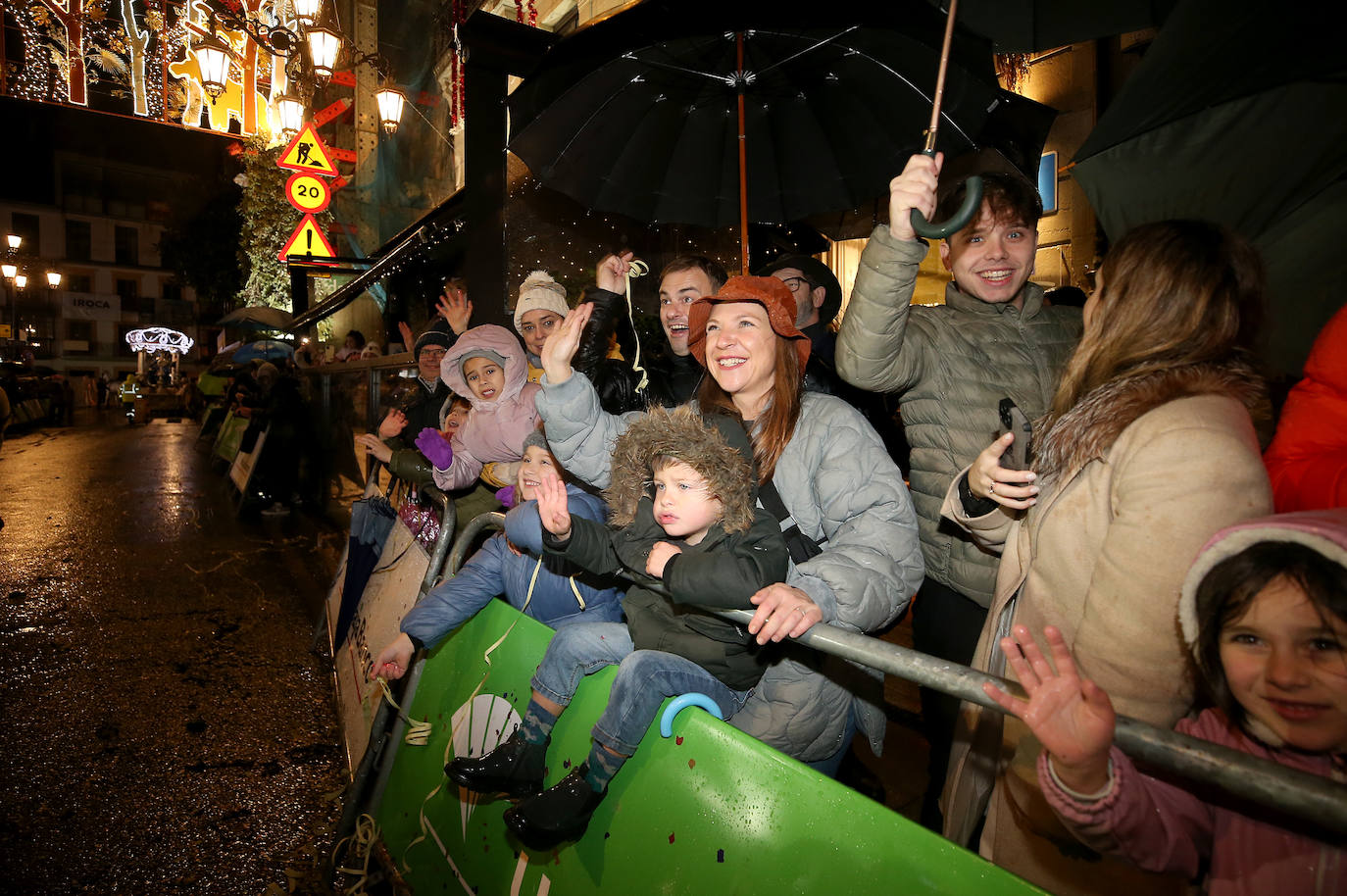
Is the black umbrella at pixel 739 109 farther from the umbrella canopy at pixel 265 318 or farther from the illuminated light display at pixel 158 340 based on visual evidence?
the illuminated light display at pixel 158 340

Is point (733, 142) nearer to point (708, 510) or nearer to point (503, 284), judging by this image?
point (708, 510)

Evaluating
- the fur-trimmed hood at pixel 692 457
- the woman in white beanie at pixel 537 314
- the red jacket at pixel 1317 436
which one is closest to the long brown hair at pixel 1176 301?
the red jacket at pixel 1317 436

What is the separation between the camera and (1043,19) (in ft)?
8.39

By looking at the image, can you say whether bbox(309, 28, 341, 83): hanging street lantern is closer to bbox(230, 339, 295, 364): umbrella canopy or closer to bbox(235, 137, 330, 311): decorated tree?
bbox(230, 339, 295, 364): umbrella canopy

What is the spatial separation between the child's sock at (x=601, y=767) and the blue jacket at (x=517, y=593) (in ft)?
2.50

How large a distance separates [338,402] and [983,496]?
332 inches

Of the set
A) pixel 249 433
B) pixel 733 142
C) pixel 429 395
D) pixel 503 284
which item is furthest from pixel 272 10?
pixel 733 142

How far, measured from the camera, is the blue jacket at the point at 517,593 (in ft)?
8.66

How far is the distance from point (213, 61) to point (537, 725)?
57.9 feet

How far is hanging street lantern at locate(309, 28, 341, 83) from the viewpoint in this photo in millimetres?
11539

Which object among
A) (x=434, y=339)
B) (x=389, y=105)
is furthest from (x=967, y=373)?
(x=389, y=105)

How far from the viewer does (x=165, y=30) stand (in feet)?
51.3

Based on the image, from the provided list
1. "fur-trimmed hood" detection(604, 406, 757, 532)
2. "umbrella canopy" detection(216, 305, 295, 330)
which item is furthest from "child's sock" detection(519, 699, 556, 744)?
"umbrella canopy" detection(216, 305, 295, 330)

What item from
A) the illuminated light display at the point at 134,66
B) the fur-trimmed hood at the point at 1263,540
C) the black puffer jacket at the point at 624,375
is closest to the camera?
the fur-trimmed hood at the point at 1263,540
